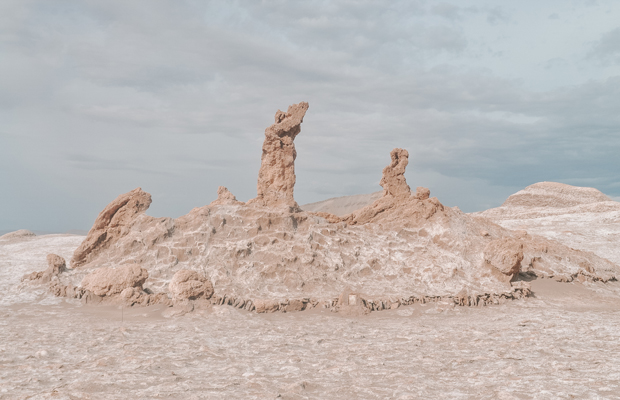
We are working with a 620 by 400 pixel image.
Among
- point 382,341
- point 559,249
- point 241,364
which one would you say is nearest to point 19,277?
point 241,364

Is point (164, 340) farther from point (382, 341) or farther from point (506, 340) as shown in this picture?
point (506, 340)

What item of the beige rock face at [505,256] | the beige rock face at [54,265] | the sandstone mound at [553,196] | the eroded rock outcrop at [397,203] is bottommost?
the beige rock face at [54,265]

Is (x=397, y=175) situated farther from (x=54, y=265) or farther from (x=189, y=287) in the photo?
(x=54, y=265)

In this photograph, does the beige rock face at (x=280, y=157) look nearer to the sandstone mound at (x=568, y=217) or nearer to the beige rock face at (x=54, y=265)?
the beige rock face at (x=54, y=265)

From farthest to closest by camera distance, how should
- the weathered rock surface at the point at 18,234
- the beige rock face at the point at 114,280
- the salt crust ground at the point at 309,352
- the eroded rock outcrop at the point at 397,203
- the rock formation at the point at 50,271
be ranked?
the weathered rock surface at the point at 18,234, the eroded rock outcrop at the point at 397,203, the rock formation at the point at 50,271, the beige rock face at the point at 114,280, the salt crust ground at the point at 309,352

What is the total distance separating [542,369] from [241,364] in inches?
162

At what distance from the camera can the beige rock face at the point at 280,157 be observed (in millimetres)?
15336

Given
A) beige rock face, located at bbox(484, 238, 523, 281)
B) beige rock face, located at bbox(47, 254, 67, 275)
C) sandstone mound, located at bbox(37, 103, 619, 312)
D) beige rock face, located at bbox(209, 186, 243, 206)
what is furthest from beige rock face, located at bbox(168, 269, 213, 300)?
beige rock face, located at bbox(484, 238, 523, 281)

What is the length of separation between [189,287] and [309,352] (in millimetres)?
4241

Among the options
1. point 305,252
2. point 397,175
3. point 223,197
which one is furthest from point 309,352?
point 397,175

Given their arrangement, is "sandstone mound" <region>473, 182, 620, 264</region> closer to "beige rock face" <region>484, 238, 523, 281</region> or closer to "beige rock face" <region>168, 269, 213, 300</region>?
"beige rock face" <region>484, 238, 523, 281</region>

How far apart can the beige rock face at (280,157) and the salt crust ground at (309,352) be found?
525 centimetres

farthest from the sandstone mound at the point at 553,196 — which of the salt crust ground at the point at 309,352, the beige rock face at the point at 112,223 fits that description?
the beige rock face at the point at 112,223

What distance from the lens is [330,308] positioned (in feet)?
37.2
